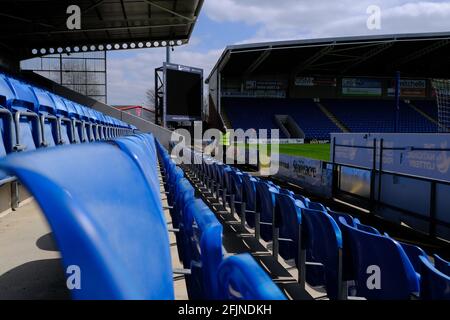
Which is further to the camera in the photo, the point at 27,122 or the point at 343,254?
the point at 27,122

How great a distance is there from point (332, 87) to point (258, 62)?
1087 cm

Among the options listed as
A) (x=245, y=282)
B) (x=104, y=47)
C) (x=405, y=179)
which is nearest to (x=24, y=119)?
(x=245, y=282)

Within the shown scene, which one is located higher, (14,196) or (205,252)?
(205,252)

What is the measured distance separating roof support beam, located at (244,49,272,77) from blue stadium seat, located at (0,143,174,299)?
31.5m

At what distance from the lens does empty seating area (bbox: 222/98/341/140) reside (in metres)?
37.6

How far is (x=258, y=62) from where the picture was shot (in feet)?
115

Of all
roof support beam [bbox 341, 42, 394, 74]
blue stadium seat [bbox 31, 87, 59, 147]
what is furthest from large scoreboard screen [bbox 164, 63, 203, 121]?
roof support beam [bbox 341, 42, 394, 74]

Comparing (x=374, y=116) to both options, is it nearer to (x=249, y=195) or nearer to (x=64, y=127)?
(x=249, y=195)

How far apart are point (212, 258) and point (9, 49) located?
18.3 m

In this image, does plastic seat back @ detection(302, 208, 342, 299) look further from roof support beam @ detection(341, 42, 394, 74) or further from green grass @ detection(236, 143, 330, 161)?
roof support beam @ detection(341, 42, 394, 74)

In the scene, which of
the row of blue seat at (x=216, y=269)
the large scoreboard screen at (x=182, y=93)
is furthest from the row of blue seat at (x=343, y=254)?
the large scoreboard screen at (x=182, y=93)

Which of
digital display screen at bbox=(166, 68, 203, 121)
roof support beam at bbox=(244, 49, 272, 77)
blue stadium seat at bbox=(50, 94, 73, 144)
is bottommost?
blue stadium seat at bbox=(50, 94, 73, 144)
